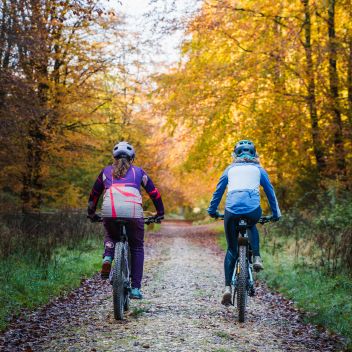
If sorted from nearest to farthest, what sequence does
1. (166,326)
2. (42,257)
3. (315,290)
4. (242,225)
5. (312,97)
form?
1. (166,326)
2. (242,225)
3. (315,290)
4. (42,257)
5. (312,97)

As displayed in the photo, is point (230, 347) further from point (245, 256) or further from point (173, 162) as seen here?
point (173, 162)

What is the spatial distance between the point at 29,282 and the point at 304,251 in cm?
693

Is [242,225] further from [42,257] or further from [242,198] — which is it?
[42,257]

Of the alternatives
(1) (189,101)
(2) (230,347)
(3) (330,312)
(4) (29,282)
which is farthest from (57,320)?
(1) (189,101)

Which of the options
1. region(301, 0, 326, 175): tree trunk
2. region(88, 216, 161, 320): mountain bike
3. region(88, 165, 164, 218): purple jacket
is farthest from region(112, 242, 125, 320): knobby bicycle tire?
region(301, 0, 326, 175): tree trunk

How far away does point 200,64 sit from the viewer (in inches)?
734

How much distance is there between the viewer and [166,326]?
19.6ft

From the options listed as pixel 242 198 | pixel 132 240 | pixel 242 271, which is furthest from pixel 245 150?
pixel 132 240

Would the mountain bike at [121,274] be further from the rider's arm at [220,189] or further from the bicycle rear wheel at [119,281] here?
the rider's arm at [220,189]

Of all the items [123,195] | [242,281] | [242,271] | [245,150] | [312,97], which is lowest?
[242,281]

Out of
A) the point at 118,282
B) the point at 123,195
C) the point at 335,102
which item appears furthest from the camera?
the point at 335,102

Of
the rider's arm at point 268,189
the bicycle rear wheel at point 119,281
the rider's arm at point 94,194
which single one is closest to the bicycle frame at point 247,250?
the rider's arm at point 268,189

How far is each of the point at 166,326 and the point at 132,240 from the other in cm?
116

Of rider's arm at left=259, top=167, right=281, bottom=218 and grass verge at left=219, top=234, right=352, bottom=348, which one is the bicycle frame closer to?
rider's arm at left=259, top=167, right=281, bottom=218
